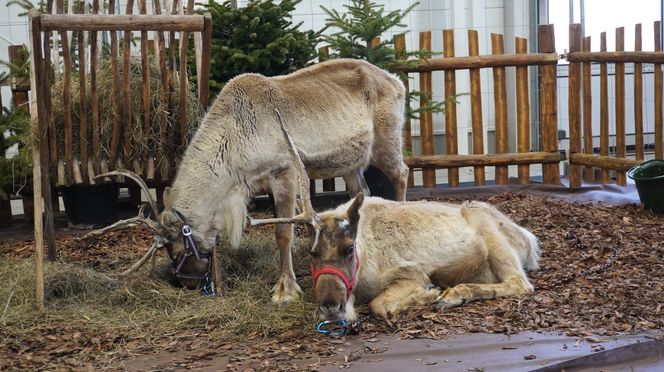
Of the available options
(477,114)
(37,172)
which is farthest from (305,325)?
(477,114)

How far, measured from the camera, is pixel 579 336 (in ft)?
16.9

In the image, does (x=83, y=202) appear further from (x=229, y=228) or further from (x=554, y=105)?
(x=554, y=105)

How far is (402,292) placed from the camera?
19.7 ft

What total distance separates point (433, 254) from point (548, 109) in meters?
5.89

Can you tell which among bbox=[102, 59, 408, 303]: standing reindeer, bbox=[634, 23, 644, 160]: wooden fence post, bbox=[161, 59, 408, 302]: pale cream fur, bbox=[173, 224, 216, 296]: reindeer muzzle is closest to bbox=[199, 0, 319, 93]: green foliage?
bbox=[161, 59, 408, 302]: pale cream fur

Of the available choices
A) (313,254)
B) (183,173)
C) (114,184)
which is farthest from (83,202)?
(313,254)

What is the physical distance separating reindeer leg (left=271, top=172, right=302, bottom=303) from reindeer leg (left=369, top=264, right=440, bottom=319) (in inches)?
30.6

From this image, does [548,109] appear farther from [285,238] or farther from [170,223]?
[170,223]

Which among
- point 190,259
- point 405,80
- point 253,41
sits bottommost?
point 190,259

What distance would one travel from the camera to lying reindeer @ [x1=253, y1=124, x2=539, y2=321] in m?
5.68

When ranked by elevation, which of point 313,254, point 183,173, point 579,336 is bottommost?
point 579,336

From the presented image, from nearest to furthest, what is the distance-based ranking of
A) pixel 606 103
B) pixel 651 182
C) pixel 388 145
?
pixel 388 145
pixel 651 182
pixel 606 103

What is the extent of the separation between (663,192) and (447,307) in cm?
414

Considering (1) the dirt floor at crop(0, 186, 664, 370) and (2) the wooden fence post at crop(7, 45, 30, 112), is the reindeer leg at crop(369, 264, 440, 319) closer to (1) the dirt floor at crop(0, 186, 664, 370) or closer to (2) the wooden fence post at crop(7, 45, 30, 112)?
(1) the dirt floor at crop(0, 186, 664, 370)
